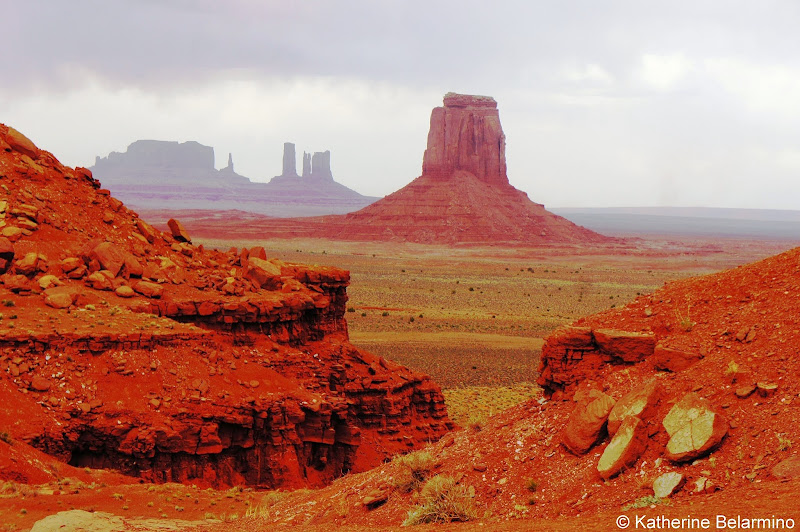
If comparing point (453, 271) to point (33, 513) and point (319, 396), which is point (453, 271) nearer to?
point (319, 396)

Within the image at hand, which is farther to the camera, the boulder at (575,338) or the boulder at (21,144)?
the boulder at (21,144)

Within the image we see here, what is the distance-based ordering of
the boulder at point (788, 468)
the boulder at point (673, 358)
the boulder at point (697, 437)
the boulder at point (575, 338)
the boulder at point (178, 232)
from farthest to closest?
the boulder at point (178, 232), the boulder at point (575, 338), the boulder at point (673, 358), the boulder at point (697, 437), the boulder at point (788, 468)

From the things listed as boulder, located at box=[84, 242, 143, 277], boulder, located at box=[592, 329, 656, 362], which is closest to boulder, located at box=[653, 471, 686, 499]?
boulder, located at box=[592, 329, 656, 362]

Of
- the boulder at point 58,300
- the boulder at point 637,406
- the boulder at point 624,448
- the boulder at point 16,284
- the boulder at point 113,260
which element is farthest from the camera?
the boulder at point 113,260

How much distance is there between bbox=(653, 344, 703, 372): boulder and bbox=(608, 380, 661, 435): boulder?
797mm

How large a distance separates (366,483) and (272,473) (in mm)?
4935

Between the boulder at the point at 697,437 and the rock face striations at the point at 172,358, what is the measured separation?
29.4 feet

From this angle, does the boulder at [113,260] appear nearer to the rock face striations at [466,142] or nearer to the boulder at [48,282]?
the boulder at [48,282]

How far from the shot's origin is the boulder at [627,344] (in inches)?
472

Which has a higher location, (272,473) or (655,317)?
(655,317)

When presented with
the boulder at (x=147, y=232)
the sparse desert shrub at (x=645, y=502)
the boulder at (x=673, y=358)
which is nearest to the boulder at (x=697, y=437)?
the sparse desert shrub at (x=645, y=502)

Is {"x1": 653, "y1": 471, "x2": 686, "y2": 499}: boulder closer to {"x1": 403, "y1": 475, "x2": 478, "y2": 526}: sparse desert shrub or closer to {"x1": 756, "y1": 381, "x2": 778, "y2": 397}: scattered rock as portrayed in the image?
{"x1": 756, "y1": 381, "x2": 778, "y2": 397}: scattered rock

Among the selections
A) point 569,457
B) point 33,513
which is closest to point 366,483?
point 569,457

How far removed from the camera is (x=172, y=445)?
1568 centimetres
